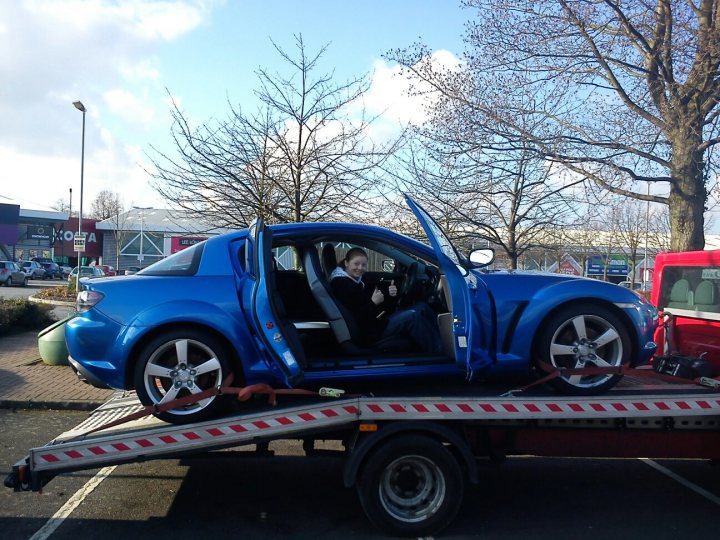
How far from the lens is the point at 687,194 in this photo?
980 centimetres

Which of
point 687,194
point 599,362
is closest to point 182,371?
point 599,362

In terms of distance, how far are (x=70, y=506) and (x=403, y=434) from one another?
2.63 meters

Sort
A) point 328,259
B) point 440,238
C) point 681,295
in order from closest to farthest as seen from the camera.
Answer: point 440,238
point 328,259
point 681,295

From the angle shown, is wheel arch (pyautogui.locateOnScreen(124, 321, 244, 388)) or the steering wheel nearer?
wheel arch (pyautogui.locateOnScreen(124, 321, 244, 388))

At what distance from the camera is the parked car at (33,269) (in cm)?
4762

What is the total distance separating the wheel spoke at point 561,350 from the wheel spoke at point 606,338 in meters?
0.19

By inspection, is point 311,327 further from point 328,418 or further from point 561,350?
point 561,350

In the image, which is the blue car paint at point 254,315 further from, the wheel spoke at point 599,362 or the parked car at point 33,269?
the parked car at point 33,269

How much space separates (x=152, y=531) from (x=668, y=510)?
3867mm

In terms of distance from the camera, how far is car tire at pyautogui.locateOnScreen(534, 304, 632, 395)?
4586 mm

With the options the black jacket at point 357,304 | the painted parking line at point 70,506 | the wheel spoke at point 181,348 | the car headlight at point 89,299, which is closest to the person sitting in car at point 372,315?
the black jacket at point 357,304

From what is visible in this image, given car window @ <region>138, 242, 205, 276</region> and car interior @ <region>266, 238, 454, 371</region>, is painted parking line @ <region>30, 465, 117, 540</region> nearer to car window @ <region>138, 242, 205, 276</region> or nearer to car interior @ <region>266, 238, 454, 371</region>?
car window @ <region>138, 242, 205, 276</region>

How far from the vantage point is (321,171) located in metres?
11.9

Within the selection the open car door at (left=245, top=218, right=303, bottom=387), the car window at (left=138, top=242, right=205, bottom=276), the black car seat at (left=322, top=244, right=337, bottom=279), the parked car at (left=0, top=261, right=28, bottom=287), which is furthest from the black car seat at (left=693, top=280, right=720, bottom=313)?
the parked car at (left=0, top=261, right=28, bottom=287)
